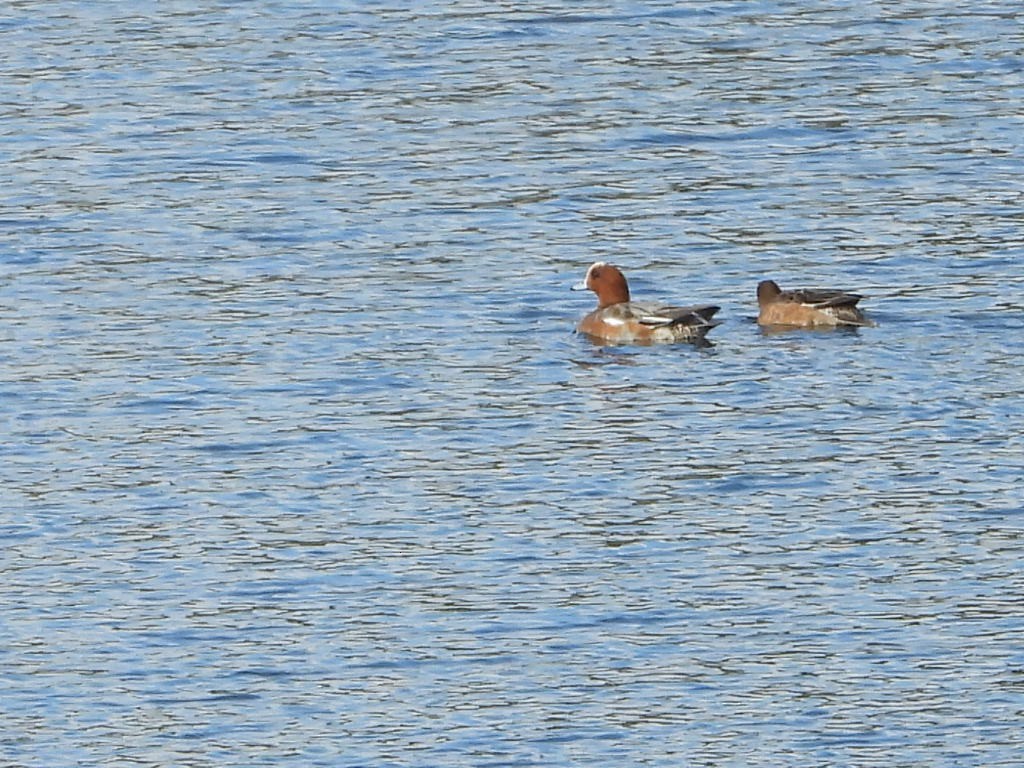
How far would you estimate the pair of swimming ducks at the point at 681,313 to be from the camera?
19891 millimetres

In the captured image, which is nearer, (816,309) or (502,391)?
(502,391)

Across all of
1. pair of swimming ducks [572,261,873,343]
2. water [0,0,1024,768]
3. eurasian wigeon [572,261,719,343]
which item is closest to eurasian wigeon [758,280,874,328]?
pair of swimming ducks [572,261,873,343]

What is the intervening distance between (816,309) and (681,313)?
39.7 inches

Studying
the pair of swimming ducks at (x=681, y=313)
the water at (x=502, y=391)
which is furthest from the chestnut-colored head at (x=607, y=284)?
the water at (x=502, y=391)

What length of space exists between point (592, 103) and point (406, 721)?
1521 centimetres

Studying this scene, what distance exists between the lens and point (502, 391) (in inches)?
743

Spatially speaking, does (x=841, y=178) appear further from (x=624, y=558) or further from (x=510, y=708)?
(x=510, y=708)

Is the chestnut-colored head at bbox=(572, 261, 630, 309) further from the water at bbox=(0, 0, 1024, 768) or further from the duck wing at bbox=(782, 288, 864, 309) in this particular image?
the duck wing at bbox=(782, 288, 864, 309)

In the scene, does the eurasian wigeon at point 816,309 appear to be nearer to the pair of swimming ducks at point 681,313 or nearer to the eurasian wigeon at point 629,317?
the pair of swimming ducks at point 681,313

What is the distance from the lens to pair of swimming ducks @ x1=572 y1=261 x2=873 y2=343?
65.3 feet

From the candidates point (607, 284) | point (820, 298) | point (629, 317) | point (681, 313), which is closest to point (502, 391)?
point (681, 313)

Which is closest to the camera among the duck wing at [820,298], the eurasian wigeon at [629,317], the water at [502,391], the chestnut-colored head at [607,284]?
the water at [502,391]

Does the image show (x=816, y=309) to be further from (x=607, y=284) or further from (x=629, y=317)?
(x=607, y=284)

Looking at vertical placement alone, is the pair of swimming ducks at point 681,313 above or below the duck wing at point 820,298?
below
